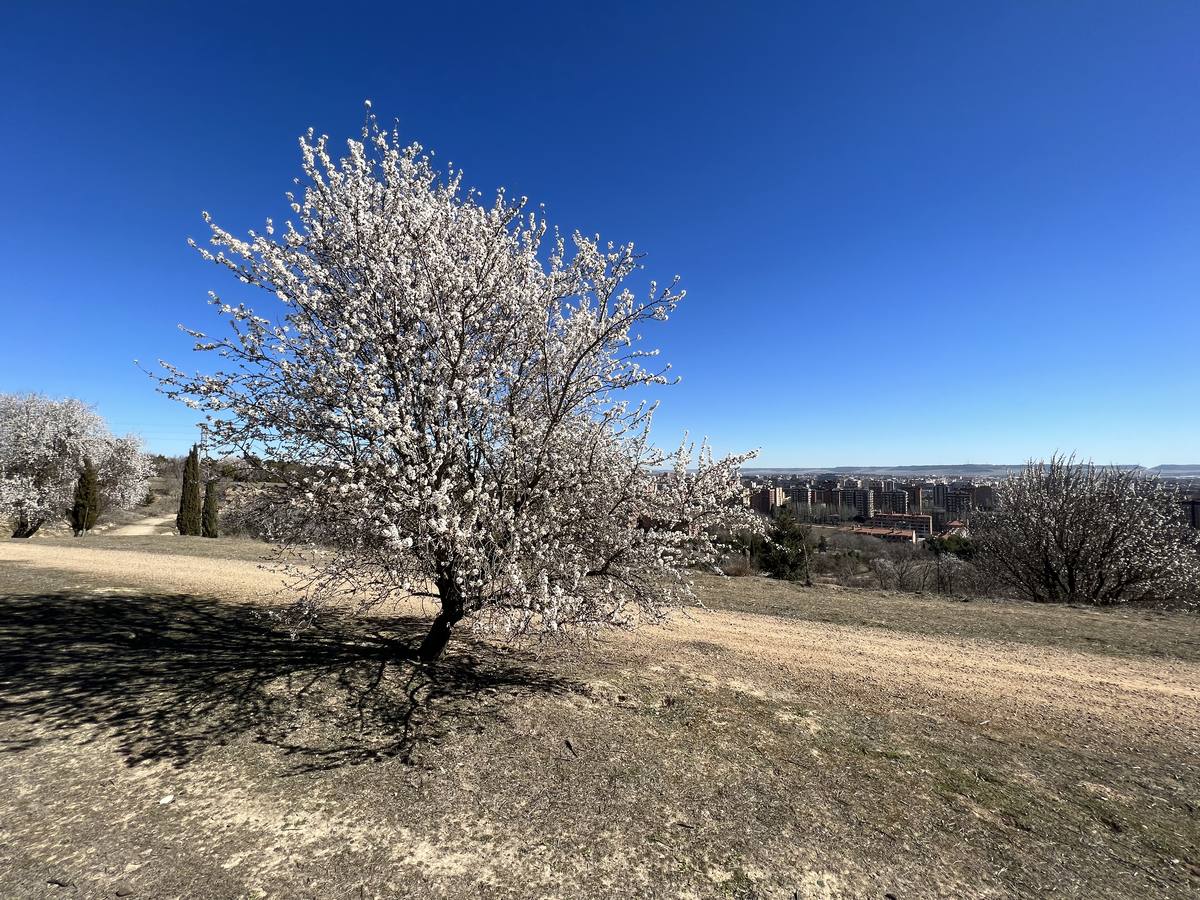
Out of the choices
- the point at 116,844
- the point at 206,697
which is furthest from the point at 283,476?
the point at 116,844

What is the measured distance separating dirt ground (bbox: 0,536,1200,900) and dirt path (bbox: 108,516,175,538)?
27.6m

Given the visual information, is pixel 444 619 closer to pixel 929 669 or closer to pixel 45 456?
pixel 929 669

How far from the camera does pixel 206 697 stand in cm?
583

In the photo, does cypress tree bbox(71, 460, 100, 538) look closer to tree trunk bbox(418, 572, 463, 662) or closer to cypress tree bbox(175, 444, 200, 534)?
cypress tree bbox(175, 444, 200, 534)

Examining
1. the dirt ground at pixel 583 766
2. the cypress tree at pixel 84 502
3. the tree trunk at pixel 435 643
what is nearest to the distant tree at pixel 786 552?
the dirt ground at pixel 583 766

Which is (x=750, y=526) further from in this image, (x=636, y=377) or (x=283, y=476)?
(x=283, y=476)

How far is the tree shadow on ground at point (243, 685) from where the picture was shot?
201 inches

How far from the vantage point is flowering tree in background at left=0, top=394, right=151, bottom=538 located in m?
24.7

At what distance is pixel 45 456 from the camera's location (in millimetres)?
26359

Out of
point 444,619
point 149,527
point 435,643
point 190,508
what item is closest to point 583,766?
point 444,619

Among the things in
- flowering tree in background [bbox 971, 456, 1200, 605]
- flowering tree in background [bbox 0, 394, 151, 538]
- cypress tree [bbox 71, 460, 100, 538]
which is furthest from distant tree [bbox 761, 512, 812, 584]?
flowering tree in background [bbox 0, 394, 151, 538]

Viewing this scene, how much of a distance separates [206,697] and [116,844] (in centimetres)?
235

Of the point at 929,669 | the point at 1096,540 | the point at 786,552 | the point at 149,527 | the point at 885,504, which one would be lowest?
the point at 929,669

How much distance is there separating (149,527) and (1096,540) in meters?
47.1
